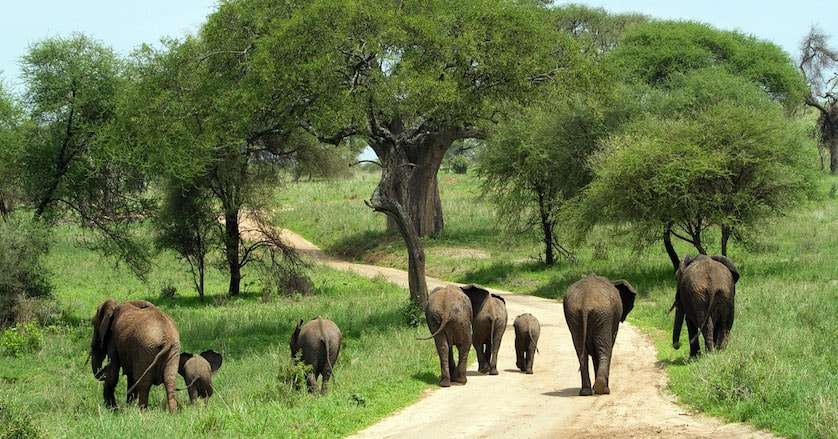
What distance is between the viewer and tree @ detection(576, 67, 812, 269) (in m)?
31.9

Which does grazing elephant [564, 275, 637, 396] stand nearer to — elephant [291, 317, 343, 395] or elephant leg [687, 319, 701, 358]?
elephant leg [687, 319, 701, 358]

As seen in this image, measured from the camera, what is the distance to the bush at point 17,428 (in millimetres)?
12516

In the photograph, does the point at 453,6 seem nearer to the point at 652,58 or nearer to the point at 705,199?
the point at 705,199

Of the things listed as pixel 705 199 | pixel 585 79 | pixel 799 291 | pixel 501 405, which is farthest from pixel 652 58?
pixel 501 405

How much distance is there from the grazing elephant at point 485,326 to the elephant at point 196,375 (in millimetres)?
4867

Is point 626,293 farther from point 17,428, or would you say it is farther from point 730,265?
point 17,428

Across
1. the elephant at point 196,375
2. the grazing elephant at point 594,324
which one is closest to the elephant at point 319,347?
the elephant at point 196,375

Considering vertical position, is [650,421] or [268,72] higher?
[268,72]

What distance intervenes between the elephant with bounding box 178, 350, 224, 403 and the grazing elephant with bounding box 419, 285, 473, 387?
3959 mm

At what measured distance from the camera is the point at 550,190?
41.0 m

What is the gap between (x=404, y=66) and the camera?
26016 mm

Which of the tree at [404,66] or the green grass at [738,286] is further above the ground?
the tree at [404,66]

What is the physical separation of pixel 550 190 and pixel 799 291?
1568cm

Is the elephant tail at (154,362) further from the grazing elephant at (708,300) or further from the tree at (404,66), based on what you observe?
the tree at (404,66)
